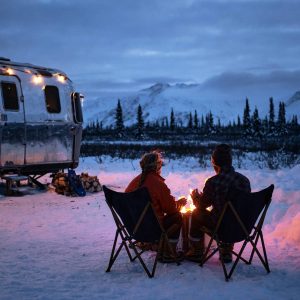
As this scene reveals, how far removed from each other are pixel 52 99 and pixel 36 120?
2.26 ft

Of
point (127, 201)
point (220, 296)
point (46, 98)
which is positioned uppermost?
point (46, 98)

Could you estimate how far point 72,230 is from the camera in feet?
23.1

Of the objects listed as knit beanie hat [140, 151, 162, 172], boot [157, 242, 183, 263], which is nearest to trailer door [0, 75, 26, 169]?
knit beanie hat [140, 151, 162, 172]

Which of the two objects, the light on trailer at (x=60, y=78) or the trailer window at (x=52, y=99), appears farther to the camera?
the light on trailer at (x=60, y=78)

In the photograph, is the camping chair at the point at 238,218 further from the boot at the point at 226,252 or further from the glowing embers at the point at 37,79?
the glowing embers at the point at 37,79

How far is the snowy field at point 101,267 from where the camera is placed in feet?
14.4

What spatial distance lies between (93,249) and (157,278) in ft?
4.69

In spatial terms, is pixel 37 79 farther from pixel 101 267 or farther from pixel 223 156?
pixel 223 156

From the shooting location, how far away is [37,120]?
10.4 meters

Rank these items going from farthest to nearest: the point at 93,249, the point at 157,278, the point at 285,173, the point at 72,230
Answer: the point at 285,173 → the point at 72,230 → the point at 93,249 → the point at 157,278

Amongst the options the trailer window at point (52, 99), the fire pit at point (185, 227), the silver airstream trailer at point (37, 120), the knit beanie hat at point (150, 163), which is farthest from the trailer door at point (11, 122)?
the fire pit at point (185, 227)

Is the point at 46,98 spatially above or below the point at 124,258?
above

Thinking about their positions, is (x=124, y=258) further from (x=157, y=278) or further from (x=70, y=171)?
(x=70, y=171)

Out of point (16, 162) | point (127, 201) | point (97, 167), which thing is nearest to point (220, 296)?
point (127, 201)
